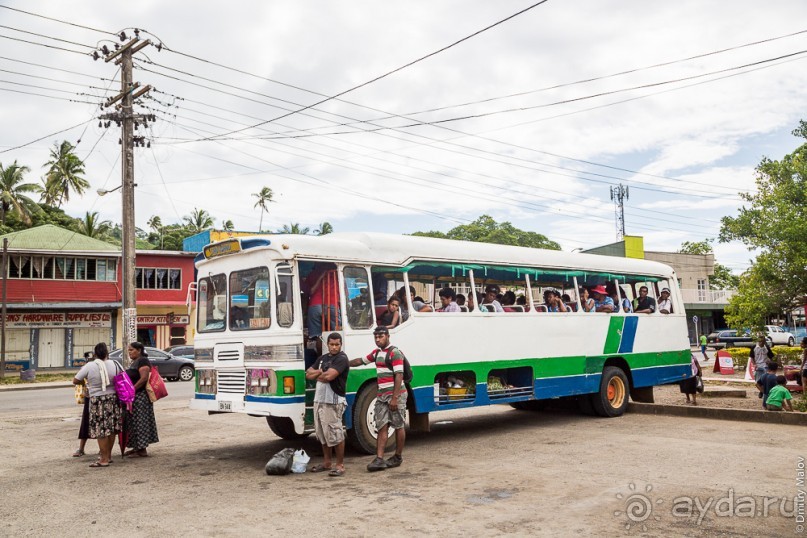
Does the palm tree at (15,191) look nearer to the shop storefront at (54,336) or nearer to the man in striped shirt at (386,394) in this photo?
the shop storefront at (54,336)

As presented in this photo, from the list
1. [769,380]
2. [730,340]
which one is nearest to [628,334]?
[769,380]

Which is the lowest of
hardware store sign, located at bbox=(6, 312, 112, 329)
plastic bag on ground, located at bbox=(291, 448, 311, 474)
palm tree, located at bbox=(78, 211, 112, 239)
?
plastic bag on ground, located at bbox=(291, 448, 311, 474)

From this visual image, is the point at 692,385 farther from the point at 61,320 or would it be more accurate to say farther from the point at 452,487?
the point at 61,320

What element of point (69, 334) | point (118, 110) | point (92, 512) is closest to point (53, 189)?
point (69, 334)

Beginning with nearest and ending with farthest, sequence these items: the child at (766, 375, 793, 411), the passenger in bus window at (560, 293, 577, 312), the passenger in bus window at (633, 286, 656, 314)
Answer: the child at (766, 375, 793, 411)
the passenger in bus window at (560, 293, 577, 312)
the passenger in bus window at (633, 286, 656, 314)

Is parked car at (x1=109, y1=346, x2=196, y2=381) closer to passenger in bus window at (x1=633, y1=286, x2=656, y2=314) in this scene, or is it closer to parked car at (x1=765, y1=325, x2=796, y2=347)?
passenger in bus window at (x1=633, y1=286, x2=656, y2=314)

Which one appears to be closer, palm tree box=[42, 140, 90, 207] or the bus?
the bus

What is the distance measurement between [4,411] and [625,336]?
1582cm

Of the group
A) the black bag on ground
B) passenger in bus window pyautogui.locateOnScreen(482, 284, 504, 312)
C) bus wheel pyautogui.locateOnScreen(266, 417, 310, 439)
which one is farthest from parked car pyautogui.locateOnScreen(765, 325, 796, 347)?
the black bag on ground

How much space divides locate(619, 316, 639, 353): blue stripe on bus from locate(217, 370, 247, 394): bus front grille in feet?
26.2

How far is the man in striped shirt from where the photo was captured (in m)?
8.70

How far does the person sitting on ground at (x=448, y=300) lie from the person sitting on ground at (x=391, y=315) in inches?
45.3

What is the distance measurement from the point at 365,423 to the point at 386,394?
3.37 feet

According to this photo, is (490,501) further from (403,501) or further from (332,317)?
(332,317)
